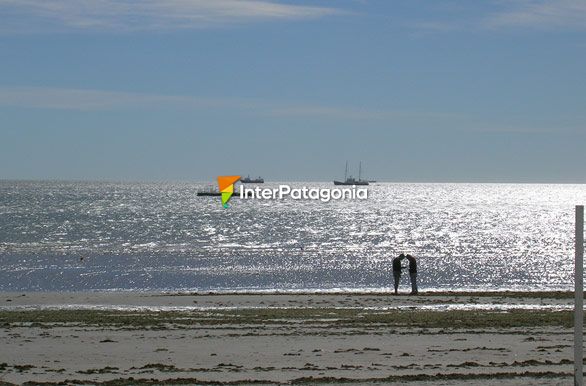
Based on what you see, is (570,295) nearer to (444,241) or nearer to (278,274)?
(278,274)

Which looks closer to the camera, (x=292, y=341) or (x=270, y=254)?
(x=292, y=341)

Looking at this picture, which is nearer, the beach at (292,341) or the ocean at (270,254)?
the beach at (292,341)

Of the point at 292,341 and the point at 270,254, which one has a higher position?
the point at 292,341

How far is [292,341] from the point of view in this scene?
2017 cm

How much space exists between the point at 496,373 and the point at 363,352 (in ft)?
11.1

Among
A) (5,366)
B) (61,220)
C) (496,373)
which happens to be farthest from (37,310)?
(61,220)

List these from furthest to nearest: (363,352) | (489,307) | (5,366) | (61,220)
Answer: (61,220), (489,307), (363,352), (5,366)

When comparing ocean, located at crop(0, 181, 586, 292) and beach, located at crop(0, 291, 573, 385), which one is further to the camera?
ocean, located at crop(0, 181, 586, 292)

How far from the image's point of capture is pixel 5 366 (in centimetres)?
1697

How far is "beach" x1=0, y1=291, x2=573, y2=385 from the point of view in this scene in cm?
1591

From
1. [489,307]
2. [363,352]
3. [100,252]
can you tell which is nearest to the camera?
[363,352]

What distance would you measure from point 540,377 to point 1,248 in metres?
57.6

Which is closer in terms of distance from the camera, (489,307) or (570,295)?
(489,307)

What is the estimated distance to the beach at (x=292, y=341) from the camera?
15914 millimetres
